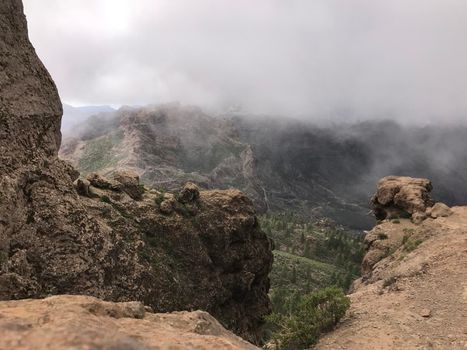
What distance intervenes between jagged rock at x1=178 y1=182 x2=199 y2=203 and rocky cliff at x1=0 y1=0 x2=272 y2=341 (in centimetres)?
16

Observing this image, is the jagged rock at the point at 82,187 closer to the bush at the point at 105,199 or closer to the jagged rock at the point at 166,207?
the bush at the point at 105,199

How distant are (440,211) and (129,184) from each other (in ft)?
139

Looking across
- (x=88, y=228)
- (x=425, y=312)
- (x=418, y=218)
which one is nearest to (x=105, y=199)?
(x=88, y=228)

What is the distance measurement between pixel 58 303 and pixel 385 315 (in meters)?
23.1

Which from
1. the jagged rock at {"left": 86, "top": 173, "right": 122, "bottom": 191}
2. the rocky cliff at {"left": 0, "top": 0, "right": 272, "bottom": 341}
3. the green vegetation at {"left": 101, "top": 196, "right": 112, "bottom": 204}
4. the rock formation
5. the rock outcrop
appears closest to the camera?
the rock outcrop

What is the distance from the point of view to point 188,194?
45.9 metres

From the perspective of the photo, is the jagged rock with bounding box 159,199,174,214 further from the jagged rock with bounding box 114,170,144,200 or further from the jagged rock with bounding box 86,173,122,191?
the jagged rock with bounding box 86,173,122,191

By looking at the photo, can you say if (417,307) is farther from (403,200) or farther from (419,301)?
(403,200)

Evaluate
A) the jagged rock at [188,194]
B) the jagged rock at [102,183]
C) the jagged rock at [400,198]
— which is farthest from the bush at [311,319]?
the jagged rock at [400,198]

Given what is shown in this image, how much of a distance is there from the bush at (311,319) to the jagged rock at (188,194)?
56.5ft

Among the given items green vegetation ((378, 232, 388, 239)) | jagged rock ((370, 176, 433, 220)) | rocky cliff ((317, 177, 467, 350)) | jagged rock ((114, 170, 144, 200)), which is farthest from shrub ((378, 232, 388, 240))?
jagged rock ((114, 170, 144, 200))

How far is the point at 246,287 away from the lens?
1946 inches

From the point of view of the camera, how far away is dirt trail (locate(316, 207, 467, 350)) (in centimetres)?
2657

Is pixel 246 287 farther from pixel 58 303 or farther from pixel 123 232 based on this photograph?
pixel 58 303
